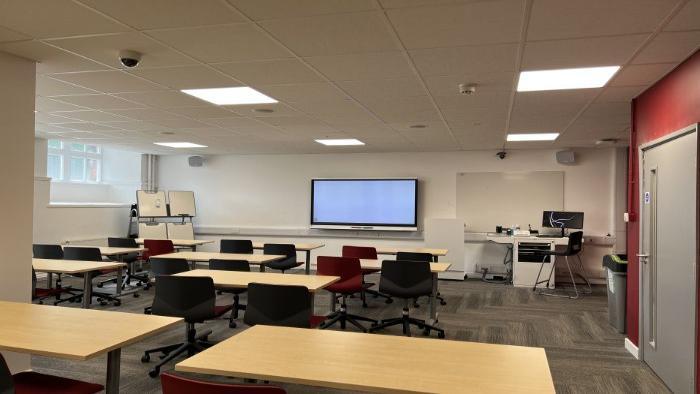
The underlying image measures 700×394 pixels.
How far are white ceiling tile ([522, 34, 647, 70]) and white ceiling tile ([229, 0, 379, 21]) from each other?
1.28 metres

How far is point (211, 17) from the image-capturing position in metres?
2.80

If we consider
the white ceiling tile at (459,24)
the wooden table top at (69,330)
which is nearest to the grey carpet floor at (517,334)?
the wooden table top at (69,330)

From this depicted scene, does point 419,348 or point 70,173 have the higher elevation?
point 70,173

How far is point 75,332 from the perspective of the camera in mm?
2412

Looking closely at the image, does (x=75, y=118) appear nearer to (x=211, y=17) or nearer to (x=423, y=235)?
(x=211, y=17)

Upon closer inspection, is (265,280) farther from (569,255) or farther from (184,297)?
(569,255)

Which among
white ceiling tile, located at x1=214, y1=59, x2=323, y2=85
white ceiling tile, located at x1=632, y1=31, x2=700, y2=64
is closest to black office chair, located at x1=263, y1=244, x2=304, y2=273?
white ceiling tile, located at x1=214, y1=59, x2=323, y2=85

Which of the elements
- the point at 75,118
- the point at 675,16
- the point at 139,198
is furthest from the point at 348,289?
the point at 139,198

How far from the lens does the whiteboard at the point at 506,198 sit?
360 inches

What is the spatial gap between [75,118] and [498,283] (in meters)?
7.30

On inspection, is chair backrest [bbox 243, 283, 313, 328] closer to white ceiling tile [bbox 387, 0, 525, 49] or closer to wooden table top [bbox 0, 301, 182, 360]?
wooden table top [bbox 0, 301, 182, 360]

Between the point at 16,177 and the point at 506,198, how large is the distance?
26.3 feet

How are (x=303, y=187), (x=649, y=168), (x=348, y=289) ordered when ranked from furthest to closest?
(x=303, y=187) < (x=348, y=289) < (x=649, y=168)

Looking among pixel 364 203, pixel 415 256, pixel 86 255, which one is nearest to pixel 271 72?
pixel 415 256
